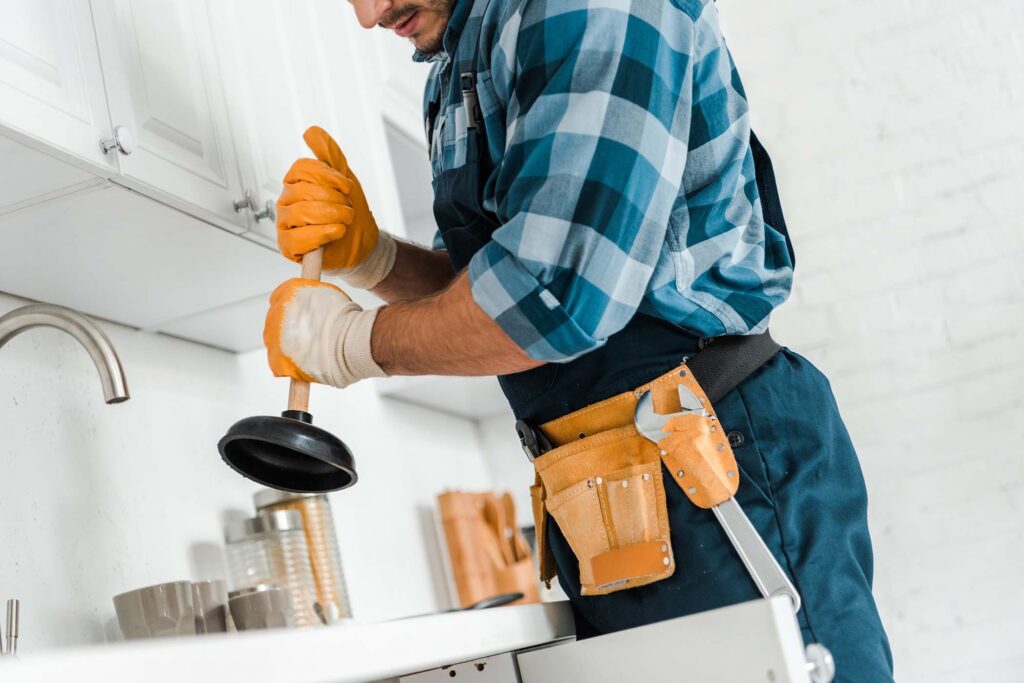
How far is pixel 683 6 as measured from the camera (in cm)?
100

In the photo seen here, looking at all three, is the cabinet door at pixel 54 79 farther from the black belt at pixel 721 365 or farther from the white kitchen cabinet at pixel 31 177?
the black belt at pixel 721 365

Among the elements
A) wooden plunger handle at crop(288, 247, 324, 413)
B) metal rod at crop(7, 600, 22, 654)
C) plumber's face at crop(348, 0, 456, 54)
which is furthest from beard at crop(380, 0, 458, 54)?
metal rod at crop(7, 600, 22, 654)

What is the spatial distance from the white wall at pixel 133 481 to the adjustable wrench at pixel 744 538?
764 mm

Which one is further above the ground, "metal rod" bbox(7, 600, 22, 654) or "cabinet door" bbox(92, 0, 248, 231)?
"cabinet door" bbox(92, 0, 248, 231)

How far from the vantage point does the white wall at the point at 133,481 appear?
4.20ft

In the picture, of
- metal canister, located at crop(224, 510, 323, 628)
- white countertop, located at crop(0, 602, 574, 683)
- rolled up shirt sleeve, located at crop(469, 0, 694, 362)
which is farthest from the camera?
metal canister, located at crop(224, 510, 323, 628)

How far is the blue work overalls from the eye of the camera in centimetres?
97

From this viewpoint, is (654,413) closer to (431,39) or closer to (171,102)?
(431,39)

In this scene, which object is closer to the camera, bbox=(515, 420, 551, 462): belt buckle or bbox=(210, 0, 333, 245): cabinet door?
bbox=(515, 420, 551, 462): belt buckle

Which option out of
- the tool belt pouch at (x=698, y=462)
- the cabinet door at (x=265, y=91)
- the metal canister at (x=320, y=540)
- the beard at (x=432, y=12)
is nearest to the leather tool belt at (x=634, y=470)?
the tool belt pouch at (x=698, y=462)

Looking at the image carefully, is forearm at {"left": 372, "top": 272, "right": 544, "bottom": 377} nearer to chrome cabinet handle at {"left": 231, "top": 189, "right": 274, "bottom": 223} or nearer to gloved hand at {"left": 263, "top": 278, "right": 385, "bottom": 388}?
gloved hand at {"left": 263, "top": 278, "right": 385, "bottom": 388}

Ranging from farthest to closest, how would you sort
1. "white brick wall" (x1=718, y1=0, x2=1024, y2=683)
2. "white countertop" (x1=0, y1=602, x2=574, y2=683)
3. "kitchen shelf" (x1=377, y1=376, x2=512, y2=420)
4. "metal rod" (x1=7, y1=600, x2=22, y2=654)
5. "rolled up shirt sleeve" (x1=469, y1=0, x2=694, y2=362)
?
1. "white brick wall" (x1=718, y1=0, x2=1024, y2=683)
2. "kitchen shelf" (x1=377, y1=376, x2=512, y2=420)
3. "metal rod" (x1=7, y1=600, x2=22, y2=654)
4. "rolled up shirt sleeve" (x1=469, y1=0, x2=694, y2=362)
5. "white countertop" (x1=0, y1=602, x2=574, y2=683)

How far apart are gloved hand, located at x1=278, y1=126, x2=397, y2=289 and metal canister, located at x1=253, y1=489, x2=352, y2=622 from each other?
43cm

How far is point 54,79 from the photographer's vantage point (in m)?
1.03
